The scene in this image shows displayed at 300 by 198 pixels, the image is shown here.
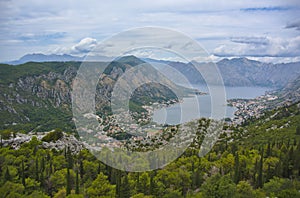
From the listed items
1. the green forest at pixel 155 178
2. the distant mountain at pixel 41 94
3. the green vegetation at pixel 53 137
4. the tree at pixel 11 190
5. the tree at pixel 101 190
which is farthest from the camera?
the distant mountain at pixel 41 94

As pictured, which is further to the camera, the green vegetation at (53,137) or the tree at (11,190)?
the green vegetation at (53,137)

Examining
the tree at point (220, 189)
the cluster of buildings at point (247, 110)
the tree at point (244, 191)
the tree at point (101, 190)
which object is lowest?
the cluster of buildings at point (247, 110)

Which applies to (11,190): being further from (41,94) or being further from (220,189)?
(41,94)

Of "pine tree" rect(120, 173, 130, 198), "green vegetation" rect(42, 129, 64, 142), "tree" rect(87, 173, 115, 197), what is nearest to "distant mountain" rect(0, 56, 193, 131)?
"green vegetation" rect(42, 129, 64, 142)

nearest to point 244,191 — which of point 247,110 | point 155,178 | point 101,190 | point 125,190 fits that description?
point 155,178

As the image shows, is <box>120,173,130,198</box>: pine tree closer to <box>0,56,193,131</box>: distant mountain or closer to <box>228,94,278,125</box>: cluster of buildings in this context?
<box>0,56,193,131</box>: distant mountain

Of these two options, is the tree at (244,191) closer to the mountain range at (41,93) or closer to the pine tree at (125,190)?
the pine tree at (125,190)

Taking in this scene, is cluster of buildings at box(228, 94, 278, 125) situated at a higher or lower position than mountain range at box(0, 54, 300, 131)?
lower

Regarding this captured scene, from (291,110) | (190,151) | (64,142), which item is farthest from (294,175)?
(291,110)

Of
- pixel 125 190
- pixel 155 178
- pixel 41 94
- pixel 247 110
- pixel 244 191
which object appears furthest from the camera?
pixel 41 94

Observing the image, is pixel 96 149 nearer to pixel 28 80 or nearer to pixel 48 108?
pixel 48 108

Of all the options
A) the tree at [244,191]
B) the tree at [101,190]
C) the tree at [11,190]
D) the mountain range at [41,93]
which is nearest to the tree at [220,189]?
the tree at [244,191]
